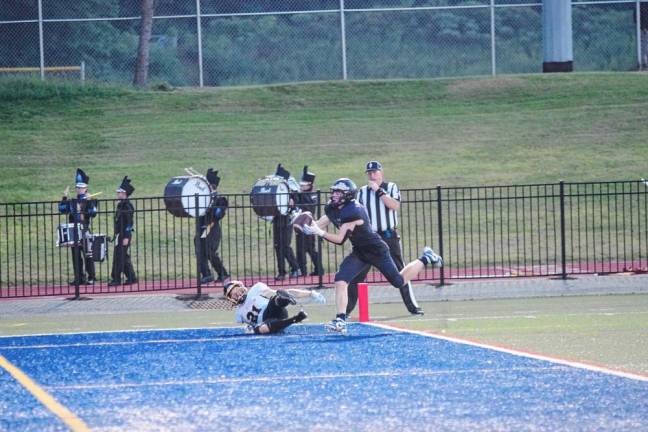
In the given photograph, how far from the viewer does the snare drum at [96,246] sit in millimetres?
21656

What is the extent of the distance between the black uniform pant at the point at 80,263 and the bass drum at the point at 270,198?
9.66 ft

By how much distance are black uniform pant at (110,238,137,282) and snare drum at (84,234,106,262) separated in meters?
0.23

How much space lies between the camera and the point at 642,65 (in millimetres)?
39969

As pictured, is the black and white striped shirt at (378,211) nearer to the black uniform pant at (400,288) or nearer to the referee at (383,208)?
the referee at (383,208)

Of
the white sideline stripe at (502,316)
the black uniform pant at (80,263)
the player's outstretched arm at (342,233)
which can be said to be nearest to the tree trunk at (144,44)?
the black uniform pant at (80,263)

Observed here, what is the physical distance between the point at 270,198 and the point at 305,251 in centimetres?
109

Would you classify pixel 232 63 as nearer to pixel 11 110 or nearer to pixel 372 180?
pixel 11 110

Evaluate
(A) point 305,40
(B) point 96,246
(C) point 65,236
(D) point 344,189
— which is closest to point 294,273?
(B) point 96,246

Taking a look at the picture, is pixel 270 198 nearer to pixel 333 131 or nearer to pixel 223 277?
pixel 223 277

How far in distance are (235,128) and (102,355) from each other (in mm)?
20126

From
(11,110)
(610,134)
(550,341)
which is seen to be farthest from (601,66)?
(550,341)

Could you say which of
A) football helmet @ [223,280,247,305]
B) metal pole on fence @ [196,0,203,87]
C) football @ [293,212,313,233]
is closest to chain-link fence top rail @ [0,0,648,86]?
metal pole on fence @ [196,0,203,87]

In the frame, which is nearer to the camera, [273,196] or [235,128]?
[273,196]

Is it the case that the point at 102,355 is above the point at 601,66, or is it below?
below
